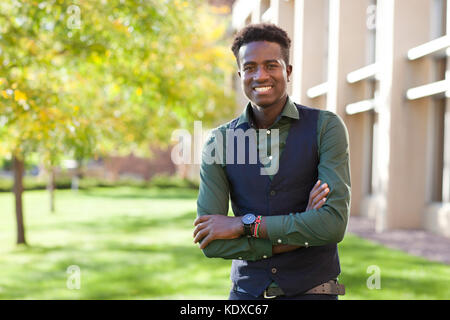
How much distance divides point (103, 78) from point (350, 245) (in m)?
6.42

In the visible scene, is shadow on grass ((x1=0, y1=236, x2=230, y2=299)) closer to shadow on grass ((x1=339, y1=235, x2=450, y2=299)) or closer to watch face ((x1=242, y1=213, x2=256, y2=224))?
shadow on grass ((x1=339, y1=235, x2=450, y2=299))

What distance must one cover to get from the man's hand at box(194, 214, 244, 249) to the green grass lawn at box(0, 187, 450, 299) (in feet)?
17.0

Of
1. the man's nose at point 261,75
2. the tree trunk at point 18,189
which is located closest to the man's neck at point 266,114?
the man's nose at point 261,75

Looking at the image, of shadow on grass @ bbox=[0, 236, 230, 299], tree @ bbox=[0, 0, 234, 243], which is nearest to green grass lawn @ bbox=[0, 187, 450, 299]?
shadow on grass @ bbox=[0, 236, 230, 299]

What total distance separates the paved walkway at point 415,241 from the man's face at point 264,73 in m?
7.96

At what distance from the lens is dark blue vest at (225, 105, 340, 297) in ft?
7.82

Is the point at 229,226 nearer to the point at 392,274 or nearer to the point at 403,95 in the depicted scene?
the point at 392,274

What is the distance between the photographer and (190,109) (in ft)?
36.2

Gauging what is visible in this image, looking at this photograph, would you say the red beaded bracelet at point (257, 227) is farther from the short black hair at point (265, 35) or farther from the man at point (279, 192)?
the short black hair at point (265, 35)

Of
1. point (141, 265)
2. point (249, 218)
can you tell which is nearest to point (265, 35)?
point (249, 218)

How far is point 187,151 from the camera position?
37.5 m
